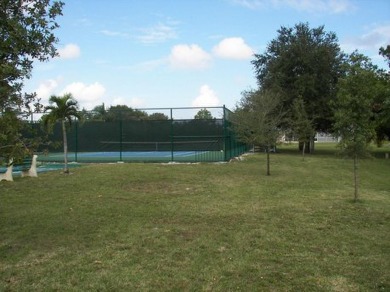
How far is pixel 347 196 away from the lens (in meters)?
11.0

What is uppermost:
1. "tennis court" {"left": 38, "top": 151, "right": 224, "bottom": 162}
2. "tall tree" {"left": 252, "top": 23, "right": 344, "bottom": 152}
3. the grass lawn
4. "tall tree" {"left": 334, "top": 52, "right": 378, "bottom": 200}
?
"tall tree" {"left": 252, "top": 23, "right": 344, "bottom": 152}

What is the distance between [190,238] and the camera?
21.2 ft

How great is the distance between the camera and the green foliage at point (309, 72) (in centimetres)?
3231

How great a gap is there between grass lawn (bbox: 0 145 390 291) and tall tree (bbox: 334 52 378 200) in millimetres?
1394

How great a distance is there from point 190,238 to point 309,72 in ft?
94.8

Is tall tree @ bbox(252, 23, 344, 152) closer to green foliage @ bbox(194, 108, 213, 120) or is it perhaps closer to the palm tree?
green foliage @ bbox(194, 108, 213, 120)

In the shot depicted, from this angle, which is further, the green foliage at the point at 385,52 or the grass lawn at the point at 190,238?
the green foliage at the point at 385,52

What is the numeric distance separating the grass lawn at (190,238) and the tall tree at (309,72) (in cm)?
2154

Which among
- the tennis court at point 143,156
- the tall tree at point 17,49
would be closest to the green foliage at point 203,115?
the tennis court at point 143,156

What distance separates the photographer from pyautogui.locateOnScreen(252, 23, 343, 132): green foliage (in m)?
32.3

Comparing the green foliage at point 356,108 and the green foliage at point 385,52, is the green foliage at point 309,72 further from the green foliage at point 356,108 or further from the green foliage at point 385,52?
the green foliage at point 356,108

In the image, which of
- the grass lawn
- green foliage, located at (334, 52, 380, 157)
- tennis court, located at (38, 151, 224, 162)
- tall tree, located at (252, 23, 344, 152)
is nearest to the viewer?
the grass lawn

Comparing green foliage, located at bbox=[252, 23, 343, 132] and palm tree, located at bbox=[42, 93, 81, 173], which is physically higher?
green foliage, located at bbox=[252, 23, 343, 132]

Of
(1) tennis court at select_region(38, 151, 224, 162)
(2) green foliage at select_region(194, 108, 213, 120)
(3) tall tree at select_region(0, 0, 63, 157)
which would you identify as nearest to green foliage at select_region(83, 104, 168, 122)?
(1) tennis court at select_region(38, 151, 224, 162)
